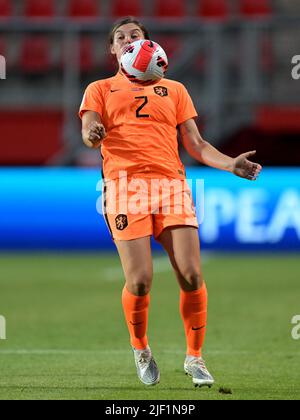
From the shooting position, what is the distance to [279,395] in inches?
252

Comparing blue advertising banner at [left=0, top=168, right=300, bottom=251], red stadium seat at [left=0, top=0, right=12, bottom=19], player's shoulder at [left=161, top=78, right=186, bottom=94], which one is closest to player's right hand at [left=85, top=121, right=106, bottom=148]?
player's shoulder at [left=161, top=78, right=186, bottom=94]

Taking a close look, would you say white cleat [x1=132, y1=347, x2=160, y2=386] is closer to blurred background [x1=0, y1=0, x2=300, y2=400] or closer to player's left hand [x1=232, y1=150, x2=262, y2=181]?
player's left hand [x1=232, y1=150, x2=262, y2=181]

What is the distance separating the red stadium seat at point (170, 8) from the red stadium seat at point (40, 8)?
6.26 feet

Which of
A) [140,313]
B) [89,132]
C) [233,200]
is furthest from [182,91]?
[233,200]

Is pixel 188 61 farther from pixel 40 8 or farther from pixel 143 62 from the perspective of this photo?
pixel 143 62

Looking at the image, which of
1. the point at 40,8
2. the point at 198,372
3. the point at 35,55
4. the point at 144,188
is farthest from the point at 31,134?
the point at 198,372

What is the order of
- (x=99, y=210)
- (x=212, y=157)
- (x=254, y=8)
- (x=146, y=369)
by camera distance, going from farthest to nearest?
(x=254, y=8), (x=99, y=210), (x=212, y=157), (x=146, y=369)

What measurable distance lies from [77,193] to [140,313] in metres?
10.2

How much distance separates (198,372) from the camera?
6719 mm

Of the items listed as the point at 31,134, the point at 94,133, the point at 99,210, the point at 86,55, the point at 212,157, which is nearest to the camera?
the point at 94,133

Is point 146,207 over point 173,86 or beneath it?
beneath

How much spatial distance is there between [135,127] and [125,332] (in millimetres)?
3212

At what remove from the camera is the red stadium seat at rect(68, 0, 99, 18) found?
20109 mm

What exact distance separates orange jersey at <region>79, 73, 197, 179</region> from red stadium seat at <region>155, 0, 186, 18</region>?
13393 mm
